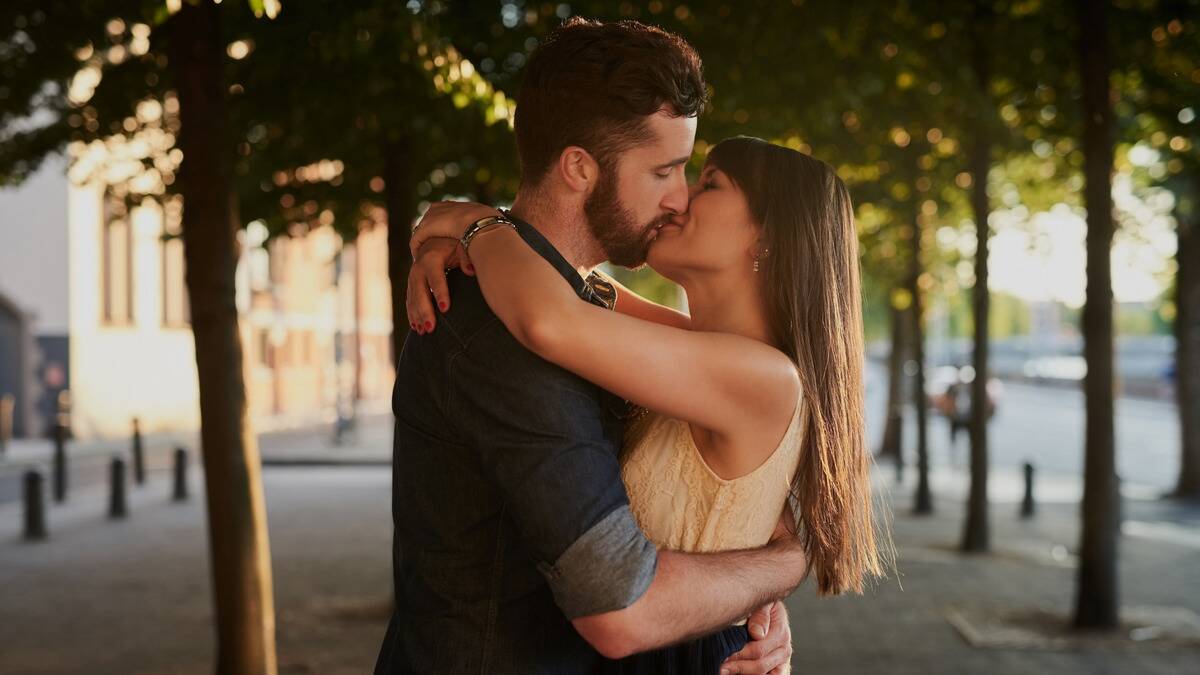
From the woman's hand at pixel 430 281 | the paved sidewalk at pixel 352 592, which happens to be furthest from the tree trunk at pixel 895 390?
the woman's hand at pixel 430 281

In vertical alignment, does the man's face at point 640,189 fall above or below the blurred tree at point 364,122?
below

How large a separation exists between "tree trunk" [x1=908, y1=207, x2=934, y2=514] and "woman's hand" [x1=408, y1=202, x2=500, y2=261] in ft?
45.1

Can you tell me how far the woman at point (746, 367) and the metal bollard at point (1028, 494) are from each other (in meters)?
14.3

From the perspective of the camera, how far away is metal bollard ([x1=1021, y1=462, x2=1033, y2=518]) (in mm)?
15727

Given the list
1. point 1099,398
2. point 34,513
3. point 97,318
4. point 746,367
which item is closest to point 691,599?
point 746,367

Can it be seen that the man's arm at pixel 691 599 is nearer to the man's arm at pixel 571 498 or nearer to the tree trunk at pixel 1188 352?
the man's arm at pixel 571 498

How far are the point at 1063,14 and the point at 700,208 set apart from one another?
28.7ft

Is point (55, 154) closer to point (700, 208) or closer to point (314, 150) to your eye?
point (314, 150)

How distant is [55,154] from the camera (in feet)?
32.6

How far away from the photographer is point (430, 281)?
6.90ft

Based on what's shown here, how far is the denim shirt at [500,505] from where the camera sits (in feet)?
5.76

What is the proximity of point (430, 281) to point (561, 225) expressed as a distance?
0.25 m

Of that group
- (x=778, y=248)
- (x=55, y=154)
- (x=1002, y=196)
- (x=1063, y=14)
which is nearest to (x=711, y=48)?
(x=1063, y=14)

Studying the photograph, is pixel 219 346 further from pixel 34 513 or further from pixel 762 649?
pixel 34 513
